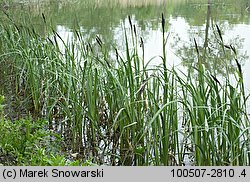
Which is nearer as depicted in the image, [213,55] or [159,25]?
[213,55]

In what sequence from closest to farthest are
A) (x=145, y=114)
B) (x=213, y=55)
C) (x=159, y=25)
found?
(x=145, y=114) < (x=213, y=55) < (x=159, y=25)

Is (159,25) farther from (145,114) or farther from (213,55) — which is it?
(145,114)

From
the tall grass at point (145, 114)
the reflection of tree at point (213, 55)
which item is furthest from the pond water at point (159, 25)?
the tall grass at point (145, 114)

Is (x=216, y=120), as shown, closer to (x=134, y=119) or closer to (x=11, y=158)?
(x=134, y=119)

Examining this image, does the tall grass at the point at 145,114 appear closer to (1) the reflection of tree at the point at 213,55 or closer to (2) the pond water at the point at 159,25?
(1) the reflection of tree at the point at 213,55

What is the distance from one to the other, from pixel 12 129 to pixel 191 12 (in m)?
12.9

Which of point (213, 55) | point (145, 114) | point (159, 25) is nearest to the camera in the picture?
point (145, 114)

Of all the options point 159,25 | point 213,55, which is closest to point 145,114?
point 213,55

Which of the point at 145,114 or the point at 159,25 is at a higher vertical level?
the point at 145,114

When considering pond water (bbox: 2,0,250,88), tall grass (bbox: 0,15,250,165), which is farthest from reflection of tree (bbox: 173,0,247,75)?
tall grass (bbox: 0,15,250,165)

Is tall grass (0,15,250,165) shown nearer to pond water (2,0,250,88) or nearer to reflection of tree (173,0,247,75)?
reflection of tree (173,0,247,75)

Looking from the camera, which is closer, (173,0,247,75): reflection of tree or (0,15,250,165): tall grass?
(0,15,250,165): tall grass

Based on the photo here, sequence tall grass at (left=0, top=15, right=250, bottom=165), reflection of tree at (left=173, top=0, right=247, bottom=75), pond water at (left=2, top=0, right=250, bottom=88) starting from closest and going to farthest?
tall grass at (left=0, top=15, right=250, bottom=165) < reflection of tree at (left=173, top=0, right=247, bottom=75) < pond water at (left=2, top=0, right=250, bottom=88)

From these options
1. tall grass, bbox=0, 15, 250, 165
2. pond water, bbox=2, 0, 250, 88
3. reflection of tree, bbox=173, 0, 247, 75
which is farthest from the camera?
pond water, bbox=2, 0, 250, 88
